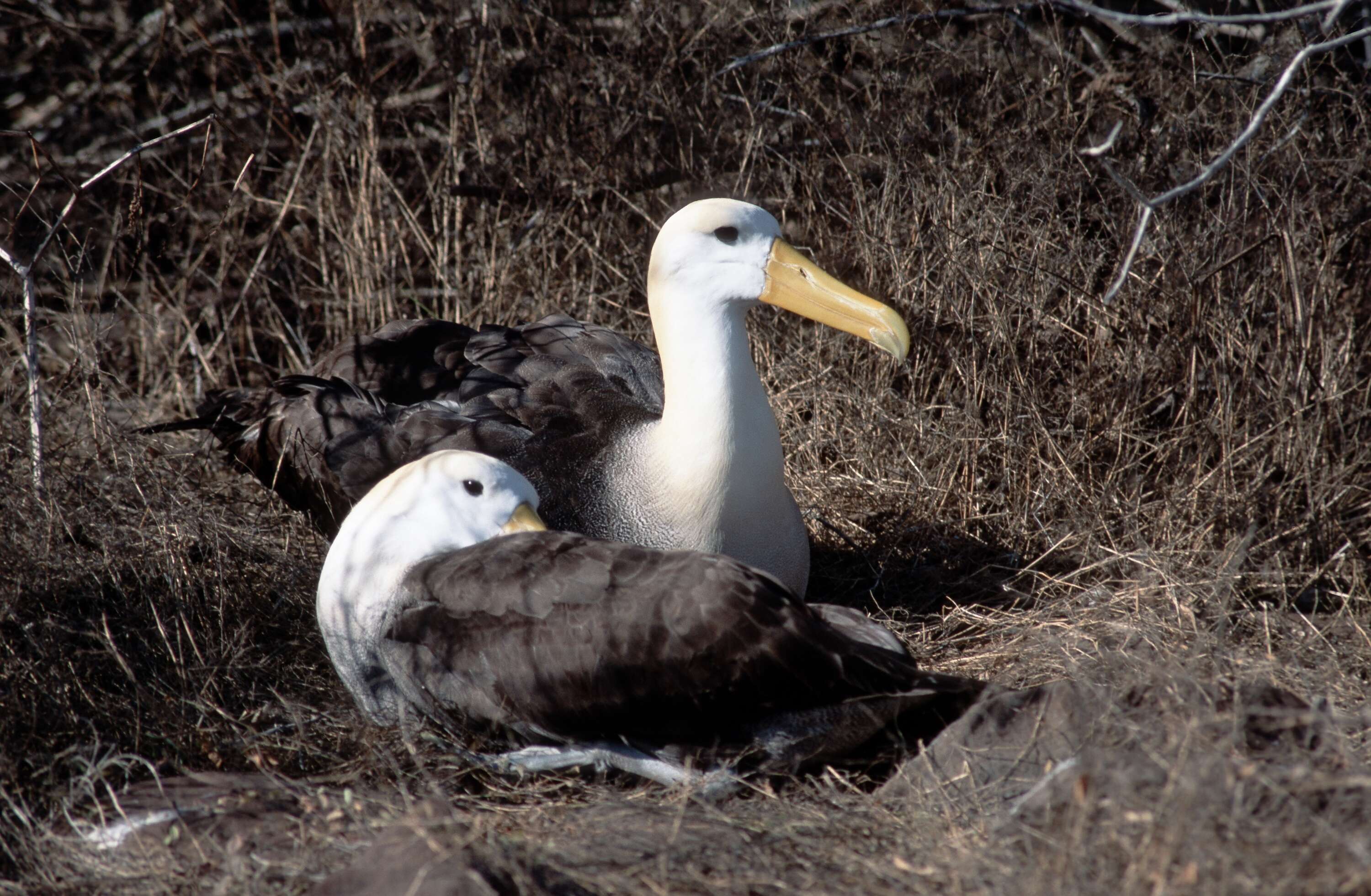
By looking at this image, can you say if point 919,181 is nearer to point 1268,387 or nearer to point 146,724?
point 1268,387

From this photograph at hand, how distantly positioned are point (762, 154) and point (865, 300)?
1.63 meters

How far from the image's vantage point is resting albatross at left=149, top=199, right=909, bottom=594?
3.74 metres

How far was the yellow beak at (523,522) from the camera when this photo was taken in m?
3.42

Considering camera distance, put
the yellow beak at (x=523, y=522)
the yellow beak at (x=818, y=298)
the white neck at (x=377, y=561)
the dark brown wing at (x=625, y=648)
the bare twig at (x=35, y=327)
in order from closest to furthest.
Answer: the dark brown wing at (x=625, y=648)
the white neck at (x=377, y=561)
the yellow beak at (x=523, y=522)
the bare twig at (x=35, y=327)
the yellow beak at (x=818, y=298)

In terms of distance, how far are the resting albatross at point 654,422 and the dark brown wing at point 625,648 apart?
2.09ft

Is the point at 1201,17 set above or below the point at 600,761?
above

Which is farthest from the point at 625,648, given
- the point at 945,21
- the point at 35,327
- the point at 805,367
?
the point at 945,21

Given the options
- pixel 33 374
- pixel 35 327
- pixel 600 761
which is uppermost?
pixel 35 327

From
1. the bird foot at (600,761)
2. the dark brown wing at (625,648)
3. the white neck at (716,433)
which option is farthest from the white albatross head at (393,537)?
the white neck at (716,433)

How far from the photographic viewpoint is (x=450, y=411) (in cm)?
425

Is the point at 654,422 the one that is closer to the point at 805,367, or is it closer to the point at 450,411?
the point at 450,411

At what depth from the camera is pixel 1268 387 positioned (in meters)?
4.22

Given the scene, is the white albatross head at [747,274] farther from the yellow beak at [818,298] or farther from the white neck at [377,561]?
the white neck at [377,561]

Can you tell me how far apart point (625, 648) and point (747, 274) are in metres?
1.36
